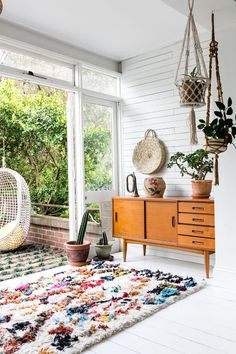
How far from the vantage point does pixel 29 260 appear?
186 inches

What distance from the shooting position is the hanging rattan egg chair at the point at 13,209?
17.1 ft

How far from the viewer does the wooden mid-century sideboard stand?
3.68 metres

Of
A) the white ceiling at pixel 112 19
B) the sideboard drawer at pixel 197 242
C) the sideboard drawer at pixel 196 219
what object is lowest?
the sideboard drawer at pixel 197 242

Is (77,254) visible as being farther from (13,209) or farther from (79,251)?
(13,209)

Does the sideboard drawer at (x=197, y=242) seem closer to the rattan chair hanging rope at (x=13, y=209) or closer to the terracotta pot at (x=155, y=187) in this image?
the terracotta pot at (x=155, y=187)

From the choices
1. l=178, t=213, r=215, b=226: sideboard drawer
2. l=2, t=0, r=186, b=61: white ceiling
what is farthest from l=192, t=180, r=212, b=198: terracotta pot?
l=2, t=0, r=186, b=61: white ceiling

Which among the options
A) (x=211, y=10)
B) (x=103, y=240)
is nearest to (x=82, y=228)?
(x=103, y=240)

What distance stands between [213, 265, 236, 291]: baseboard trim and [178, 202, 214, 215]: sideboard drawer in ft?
→ 2.02

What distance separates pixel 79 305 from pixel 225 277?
141cm

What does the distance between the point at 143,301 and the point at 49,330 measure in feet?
2.86

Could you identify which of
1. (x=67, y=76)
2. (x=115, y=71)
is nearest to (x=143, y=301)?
(x=67, y=76)

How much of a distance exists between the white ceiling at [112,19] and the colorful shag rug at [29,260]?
288cm

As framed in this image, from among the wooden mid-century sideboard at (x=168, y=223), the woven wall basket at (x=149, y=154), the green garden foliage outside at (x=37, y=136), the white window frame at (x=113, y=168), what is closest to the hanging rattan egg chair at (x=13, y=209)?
the green garden foliage outside at (x=37, y=136)

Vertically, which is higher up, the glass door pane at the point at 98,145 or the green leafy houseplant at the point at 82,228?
the glass door pane at the point at 98,145
